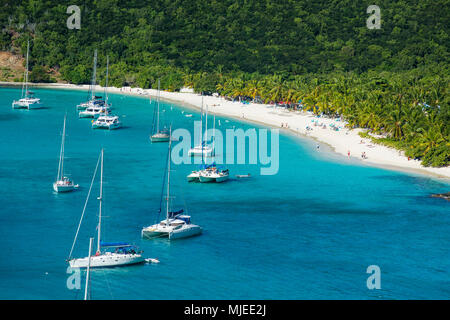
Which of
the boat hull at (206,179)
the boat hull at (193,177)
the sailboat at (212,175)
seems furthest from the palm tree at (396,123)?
the boat hull at (193,177)

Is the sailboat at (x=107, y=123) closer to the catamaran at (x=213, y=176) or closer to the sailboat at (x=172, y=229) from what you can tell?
the catamaran at (x=213, y=176)

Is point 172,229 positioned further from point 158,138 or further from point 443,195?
point 158,138

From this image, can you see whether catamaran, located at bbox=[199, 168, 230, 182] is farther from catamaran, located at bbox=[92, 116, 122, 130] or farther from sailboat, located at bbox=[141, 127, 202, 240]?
catamaran, located at bbox=[92, 116, 122, 130]

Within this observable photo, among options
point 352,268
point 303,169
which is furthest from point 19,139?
point 352,268

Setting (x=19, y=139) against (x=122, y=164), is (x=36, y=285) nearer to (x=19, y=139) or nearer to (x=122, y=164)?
(x=122, y=164)

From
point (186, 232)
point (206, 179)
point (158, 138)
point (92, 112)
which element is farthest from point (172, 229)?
point (92, 112)
